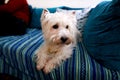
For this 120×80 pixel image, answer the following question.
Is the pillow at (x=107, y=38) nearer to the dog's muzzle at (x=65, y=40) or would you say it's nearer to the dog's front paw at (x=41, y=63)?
the dog's muzzle at (x=65, y=40)

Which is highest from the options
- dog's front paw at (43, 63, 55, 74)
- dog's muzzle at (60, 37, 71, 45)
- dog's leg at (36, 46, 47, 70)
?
dog's muzzle at (60, 37, 71, 45)

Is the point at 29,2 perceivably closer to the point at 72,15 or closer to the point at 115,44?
the point at 72,15

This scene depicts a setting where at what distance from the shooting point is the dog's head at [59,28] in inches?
72.7

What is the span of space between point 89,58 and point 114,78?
313 mm

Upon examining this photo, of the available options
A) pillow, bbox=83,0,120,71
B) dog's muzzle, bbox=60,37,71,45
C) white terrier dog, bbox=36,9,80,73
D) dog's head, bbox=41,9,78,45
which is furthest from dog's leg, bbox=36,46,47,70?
pillow, bbox=83,0,120,71

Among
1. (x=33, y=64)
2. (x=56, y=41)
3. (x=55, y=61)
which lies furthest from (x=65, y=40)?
(x=33, y=64)

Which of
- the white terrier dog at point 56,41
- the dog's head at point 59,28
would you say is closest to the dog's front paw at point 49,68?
the white terrier dog at point 56,41

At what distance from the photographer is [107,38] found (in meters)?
1.74

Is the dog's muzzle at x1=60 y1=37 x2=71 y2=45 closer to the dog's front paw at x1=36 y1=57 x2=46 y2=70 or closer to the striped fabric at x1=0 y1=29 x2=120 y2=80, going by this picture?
the striped fabric at x1=0 y1=29 x2=120 y2=80

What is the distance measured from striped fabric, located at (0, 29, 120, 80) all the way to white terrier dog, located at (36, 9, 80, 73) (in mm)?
68

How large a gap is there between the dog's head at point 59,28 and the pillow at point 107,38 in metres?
0.23

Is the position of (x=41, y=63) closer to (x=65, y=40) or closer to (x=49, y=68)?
(x=49, y=68)

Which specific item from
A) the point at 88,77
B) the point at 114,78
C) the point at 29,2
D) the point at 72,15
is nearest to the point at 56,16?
the point at 72,15

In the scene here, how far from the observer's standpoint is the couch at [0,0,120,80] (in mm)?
1699
